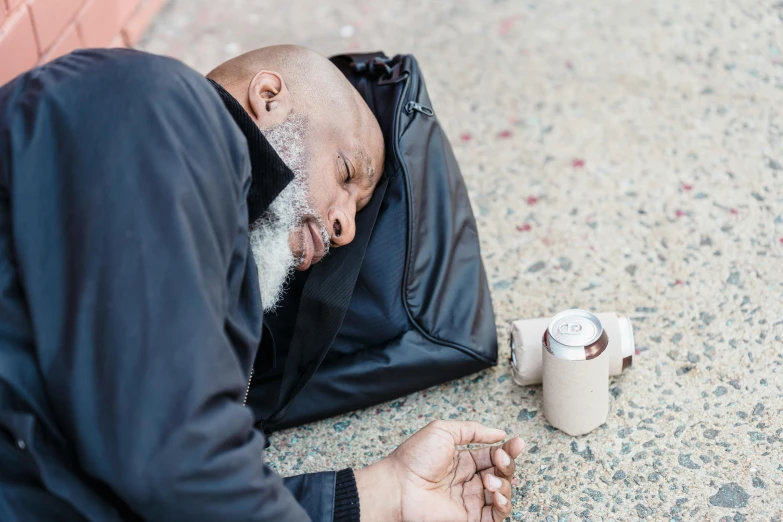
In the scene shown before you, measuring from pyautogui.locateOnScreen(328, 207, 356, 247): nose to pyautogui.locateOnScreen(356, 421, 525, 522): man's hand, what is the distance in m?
0.47

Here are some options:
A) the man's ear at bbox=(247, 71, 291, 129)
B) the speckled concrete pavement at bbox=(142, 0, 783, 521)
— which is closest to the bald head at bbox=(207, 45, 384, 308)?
the man's ear at bbox=(247, 71, 291, 129)

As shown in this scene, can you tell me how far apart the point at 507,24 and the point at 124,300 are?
2.64m

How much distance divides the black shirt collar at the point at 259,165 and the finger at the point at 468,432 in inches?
24.4

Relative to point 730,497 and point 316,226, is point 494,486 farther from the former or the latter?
point 316,226

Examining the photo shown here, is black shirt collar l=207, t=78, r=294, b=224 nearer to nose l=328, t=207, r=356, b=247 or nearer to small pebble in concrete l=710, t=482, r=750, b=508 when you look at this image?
nose l=328, t=207, r=356, b=247

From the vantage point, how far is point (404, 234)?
87.2 inches

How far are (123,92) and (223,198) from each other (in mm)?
251

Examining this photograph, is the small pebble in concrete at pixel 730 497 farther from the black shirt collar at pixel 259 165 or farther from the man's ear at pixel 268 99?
the man's ear at pixel 268 99

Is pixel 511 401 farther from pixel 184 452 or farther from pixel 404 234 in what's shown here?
pixel 184 452

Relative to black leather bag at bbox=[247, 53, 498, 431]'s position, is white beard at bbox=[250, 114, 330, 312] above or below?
above

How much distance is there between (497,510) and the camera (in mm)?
1911

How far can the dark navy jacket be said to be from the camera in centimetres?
143

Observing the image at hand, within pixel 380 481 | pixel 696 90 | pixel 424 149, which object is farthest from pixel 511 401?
pixel 696 90

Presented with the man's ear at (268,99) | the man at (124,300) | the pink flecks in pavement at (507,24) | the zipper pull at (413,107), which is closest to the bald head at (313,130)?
the man's ear at (268,99)
